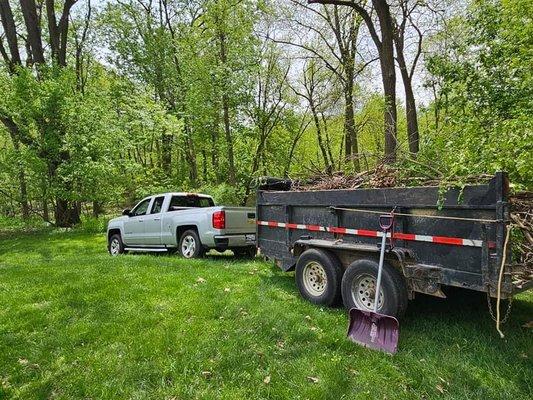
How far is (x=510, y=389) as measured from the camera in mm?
3508

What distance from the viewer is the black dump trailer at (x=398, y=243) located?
3.93 metres

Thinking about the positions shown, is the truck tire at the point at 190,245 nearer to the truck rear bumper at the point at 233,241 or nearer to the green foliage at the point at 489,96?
the truck rear bumper at the point at 233,241

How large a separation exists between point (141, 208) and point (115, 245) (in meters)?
2.11

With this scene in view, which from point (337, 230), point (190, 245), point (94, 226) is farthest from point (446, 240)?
point (94, 226)

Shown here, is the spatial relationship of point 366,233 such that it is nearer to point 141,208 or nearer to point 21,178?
point 141,208

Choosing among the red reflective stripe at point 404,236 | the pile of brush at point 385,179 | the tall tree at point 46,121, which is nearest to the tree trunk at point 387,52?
the pile of brush at point 385,179

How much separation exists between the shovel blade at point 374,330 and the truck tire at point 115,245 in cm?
959

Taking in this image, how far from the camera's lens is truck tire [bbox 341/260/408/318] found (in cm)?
458

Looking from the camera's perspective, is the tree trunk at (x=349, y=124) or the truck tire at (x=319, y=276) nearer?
the truck tire at (x=319, y=276)

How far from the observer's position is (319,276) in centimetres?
594

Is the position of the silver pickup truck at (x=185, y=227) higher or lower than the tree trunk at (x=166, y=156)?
lower

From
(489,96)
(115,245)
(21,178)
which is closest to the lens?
(489,96)

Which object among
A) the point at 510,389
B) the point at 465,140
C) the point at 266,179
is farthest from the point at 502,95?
the point at 510,389

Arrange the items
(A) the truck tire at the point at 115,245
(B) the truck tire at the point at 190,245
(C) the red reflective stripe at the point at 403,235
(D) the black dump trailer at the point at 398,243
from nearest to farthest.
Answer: (D) the black dump trailer at the point at 398,243 → (C) the red reflective stripe at the point at 403,235 → (B) the truck tire at the point at 190,245 → (A) the truck tire at the point at 115,245
